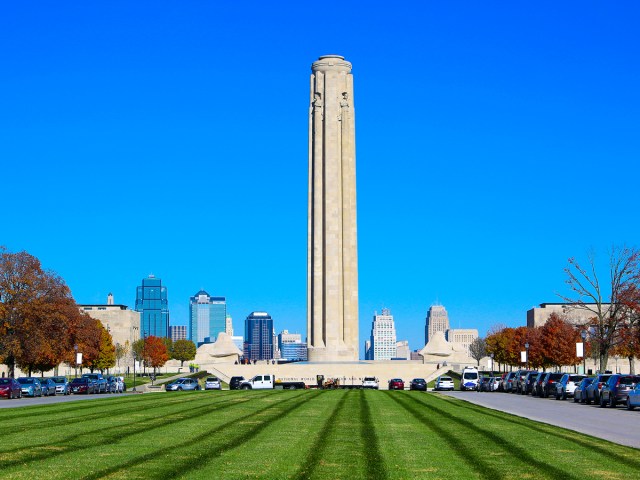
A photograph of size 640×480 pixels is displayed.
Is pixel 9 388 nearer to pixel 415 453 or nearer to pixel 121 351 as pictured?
pixel 415 453

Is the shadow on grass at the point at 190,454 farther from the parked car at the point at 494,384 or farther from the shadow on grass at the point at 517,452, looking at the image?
the parked car at the point at 494,384

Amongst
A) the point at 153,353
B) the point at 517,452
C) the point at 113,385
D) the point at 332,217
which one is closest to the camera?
the point at 517,452

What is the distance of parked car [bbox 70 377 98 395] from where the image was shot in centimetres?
6994

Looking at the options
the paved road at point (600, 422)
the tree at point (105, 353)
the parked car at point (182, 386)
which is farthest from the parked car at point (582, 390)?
the tree at point (105, 353)

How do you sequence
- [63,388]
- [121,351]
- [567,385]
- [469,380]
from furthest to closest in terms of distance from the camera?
[121,351] < [469,380] < [63,388] < [567,385]

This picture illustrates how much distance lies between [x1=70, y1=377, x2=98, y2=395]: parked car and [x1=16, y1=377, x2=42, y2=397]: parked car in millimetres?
4901

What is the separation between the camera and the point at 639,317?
8300cm

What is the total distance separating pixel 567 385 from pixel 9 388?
33081 mm

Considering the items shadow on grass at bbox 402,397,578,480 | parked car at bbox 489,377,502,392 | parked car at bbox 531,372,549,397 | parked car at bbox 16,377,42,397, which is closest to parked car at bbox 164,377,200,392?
parked car at bbox 16,377,42,397

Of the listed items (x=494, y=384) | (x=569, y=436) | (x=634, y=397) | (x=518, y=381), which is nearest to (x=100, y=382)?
(x=494, y=384)

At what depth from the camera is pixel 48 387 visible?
220 feet

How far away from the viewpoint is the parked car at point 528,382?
66.9 meters

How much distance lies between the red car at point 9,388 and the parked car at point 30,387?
6.58ft

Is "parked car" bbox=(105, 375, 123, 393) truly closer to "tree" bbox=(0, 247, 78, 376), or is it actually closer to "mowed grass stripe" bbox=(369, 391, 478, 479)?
"tree" bbox=(0, 247, 78, 376)
